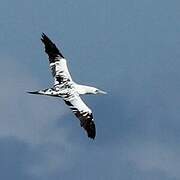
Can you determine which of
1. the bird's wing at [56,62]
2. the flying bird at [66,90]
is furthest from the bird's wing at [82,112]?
the bird's wing at [56,62]

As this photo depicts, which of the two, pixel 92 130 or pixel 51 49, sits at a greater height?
pixel 51 49

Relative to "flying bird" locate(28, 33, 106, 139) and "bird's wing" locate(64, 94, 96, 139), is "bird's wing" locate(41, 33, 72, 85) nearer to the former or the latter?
"flying bird" locate(28, 33, 106, 139)

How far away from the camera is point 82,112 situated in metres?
75.2

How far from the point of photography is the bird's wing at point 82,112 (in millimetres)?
74500

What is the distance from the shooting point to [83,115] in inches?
2958

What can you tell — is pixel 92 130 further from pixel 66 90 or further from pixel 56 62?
pixel 56 62

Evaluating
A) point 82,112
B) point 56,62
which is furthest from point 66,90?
point 56,62

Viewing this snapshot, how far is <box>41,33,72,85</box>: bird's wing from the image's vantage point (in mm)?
77562

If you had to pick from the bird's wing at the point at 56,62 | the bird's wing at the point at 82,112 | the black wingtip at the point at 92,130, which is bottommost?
the black wingtip at the point at 92,130

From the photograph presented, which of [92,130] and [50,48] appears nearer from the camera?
[92,130]

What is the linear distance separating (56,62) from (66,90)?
13.7 ft

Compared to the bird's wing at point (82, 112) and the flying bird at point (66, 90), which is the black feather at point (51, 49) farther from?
the bird's wing at point (82, 112)

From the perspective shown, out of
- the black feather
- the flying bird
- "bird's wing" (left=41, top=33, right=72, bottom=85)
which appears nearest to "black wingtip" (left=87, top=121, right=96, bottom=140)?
the flying bird

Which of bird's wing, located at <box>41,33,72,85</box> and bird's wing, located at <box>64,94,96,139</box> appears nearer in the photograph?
bird's wing, located at <box>64,94,96,139</box>
